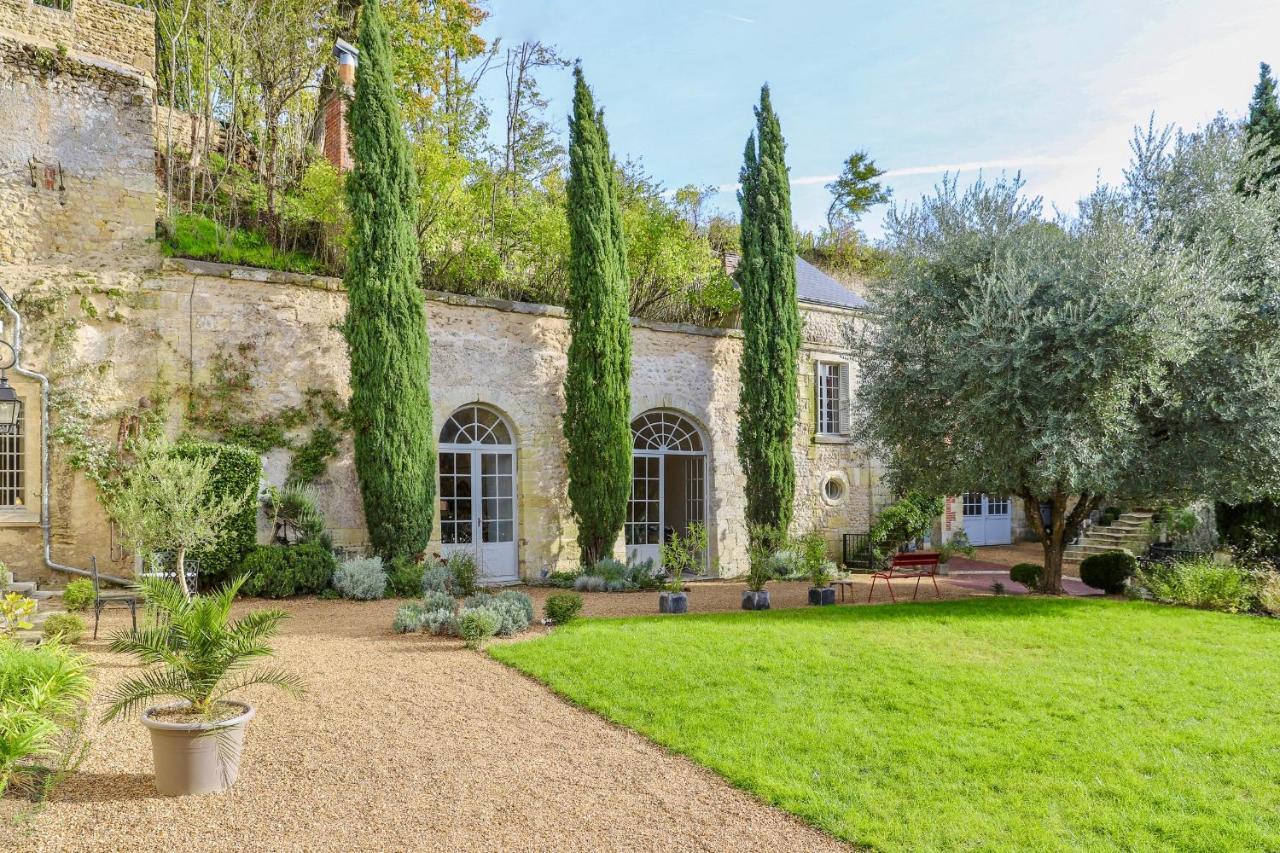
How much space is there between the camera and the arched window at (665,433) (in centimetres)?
1402

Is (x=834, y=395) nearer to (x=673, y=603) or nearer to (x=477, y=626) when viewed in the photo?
(x=673, y=603)

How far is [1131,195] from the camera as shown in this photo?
35.4 feet

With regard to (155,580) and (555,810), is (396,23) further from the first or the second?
(555,810)

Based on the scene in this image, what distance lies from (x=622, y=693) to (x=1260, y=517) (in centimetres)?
1132

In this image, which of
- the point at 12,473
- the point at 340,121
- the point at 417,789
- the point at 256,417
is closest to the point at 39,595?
the point at 12,473

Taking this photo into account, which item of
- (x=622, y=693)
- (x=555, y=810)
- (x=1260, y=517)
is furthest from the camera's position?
(x=1260, y=517)

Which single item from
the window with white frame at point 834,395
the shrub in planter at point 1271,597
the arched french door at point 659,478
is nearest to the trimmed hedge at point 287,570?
the arched french door at point 659,478

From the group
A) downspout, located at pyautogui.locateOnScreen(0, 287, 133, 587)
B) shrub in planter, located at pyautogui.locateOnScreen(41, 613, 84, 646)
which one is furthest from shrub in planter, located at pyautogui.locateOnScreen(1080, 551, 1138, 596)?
downspout, located at pyautogui.locateOnScreen(0, 287, 133, 587)

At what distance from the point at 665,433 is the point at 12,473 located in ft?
29.6

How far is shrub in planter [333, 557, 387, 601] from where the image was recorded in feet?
32.1

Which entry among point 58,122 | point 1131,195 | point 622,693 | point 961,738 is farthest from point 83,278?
point 1131,195

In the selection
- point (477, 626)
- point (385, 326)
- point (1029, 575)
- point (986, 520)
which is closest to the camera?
point (477, 626)

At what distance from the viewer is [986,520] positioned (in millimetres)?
19234

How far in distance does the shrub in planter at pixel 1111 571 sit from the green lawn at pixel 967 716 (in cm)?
254
